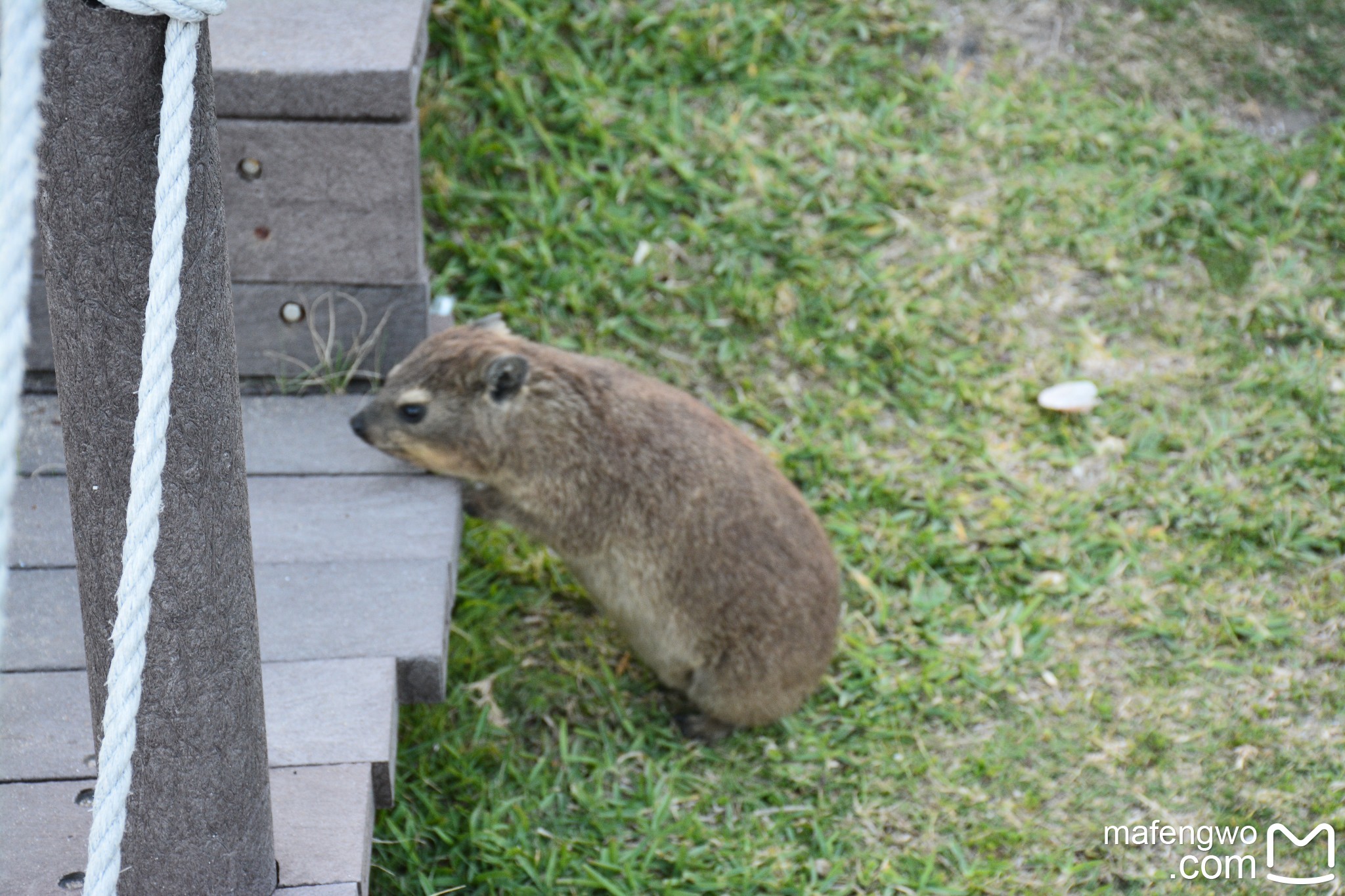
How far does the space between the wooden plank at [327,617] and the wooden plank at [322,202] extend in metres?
1.02

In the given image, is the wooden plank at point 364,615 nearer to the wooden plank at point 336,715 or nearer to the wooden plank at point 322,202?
the wooden plank at point 336,715

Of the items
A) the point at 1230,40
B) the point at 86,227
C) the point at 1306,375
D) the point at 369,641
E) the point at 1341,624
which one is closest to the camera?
the point at 86,227

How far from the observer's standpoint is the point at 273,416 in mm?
4043

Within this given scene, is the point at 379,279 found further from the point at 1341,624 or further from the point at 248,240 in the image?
the point at 1341,624

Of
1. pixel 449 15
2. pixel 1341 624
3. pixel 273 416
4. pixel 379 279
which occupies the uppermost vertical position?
pixel 449 15

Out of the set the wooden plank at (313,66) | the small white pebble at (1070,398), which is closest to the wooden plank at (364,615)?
the wooden plank at (313,66)

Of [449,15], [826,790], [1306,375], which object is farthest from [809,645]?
[449,15]

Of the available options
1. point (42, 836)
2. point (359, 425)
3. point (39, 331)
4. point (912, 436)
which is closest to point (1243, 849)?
point (912, 436)

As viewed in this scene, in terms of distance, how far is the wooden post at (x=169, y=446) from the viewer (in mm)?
1630

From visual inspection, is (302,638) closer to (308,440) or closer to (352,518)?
(352,518)

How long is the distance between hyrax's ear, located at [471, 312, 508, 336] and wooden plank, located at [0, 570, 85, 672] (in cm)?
160

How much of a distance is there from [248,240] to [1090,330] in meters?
3.68

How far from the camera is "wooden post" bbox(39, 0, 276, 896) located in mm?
1630

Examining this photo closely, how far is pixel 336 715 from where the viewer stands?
3.00 metres
